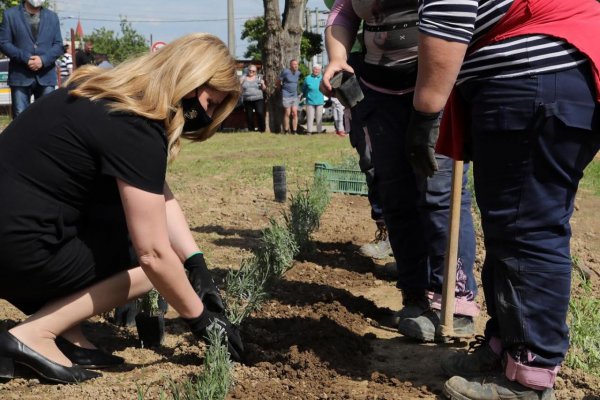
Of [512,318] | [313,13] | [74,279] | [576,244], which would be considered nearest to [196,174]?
[576,244]

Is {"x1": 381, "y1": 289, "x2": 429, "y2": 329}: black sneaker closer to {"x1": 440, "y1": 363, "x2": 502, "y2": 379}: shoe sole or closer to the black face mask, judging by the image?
{"x1": 440, "y1": 363, "x2": 502, "y2": 379}: shoe sole

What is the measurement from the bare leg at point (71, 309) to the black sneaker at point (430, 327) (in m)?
1.09

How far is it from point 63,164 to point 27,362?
2.38 ft

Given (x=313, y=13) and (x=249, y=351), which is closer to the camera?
(x=249, y=351)

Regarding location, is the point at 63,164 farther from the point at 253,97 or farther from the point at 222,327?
the point at 253,97

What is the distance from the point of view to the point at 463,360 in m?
2.80

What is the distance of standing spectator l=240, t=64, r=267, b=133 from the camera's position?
1866 cm

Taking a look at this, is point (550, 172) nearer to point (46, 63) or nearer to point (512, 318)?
point (512, 318)

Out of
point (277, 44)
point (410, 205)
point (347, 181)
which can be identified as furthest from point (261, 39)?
point (410, 205)

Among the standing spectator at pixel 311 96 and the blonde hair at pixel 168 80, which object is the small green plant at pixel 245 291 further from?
the standing spectator at pixel 311 96

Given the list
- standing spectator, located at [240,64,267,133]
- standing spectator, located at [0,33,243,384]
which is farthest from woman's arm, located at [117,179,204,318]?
standing spectator, located at [240,64,267,133]

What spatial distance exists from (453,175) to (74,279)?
1483mm

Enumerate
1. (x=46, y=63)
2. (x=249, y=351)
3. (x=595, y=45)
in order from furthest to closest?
(x=46, y=63), (x=249, y=351), (x=595, y=45)

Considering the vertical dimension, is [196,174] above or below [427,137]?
below
